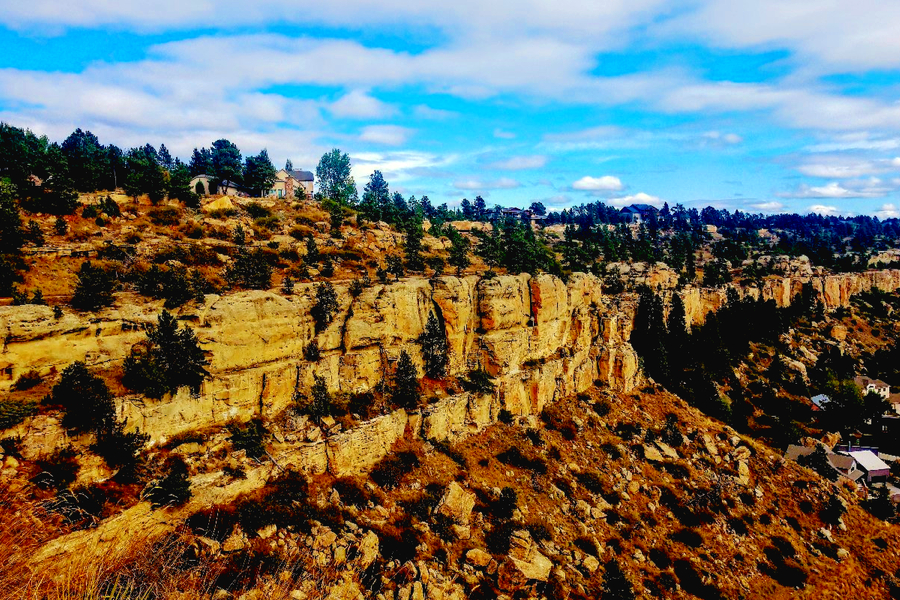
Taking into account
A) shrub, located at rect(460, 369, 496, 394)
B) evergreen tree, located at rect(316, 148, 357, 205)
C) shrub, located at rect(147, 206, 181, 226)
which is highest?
evergreen tree, located at rect(316, 148, 357, 205)

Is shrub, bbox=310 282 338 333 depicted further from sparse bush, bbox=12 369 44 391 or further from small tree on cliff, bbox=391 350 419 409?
sparse bush, bbox=12 369 44 391

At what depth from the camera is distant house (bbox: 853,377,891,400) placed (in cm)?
6188

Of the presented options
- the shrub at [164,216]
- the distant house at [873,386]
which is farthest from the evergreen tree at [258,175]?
the distant house at [873,386]

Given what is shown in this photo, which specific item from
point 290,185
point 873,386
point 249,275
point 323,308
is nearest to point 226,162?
point 290,185

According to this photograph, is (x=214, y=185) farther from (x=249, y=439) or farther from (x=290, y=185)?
(x=249, y=439)

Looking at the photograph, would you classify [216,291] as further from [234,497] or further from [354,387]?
[234,497]

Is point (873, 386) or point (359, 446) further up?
point (359, 446)

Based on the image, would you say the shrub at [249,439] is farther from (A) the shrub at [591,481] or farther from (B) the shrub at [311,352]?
(A) the shrub at [591,481]

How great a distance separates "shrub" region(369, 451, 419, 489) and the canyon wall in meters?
0.88

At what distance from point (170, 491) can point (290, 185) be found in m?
68.6

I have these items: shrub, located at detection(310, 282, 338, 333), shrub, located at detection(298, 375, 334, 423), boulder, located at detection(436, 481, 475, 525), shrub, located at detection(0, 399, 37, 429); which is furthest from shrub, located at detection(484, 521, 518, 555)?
shrub, located at detection(0, 399, 37, 429)

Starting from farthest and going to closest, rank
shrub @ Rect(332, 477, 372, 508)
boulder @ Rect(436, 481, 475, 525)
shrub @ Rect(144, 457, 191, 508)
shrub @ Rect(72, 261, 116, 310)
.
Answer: boulder @ Rect(436, 481, 475, 525)
shrub @ Rect(332, 477, 372, 508)
shrub @ Rect(72, 261, 116, 310)
shrub @ Rect(144, 457, 191, 508)

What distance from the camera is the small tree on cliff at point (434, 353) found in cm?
3862

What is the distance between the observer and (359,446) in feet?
100
